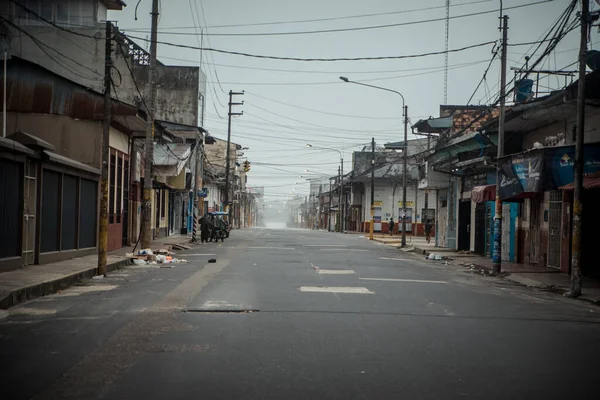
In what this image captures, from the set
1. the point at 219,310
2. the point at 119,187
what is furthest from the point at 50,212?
the point at 219,310

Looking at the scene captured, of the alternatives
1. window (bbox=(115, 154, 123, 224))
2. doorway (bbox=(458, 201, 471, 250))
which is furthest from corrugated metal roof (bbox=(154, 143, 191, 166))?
doorway (bbox=(458, 201, 471, 250))

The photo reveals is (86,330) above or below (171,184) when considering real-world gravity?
below

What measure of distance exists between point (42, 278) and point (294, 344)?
8481mm

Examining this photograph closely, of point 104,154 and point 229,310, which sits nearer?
point 229,310

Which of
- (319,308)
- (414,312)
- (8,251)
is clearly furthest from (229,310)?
(8,251)

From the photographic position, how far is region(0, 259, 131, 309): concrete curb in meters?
11.3

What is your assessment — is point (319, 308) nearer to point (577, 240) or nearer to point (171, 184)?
point (577, 240)

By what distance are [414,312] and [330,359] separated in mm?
4324

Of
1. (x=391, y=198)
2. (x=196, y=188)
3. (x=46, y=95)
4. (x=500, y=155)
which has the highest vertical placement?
(x=46, y=95)

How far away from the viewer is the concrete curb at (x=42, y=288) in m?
11.3

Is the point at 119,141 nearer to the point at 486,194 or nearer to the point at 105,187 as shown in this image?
the point at 105,187

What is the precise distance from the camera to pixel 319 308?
11.1 meters

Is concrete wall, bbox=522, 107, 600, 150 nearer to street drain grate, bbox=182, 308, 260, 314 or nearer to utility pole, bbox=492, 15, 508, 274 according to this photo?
utility pole, bbox=492, 15, 508, 274

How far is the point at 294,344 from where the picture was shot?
792cm
